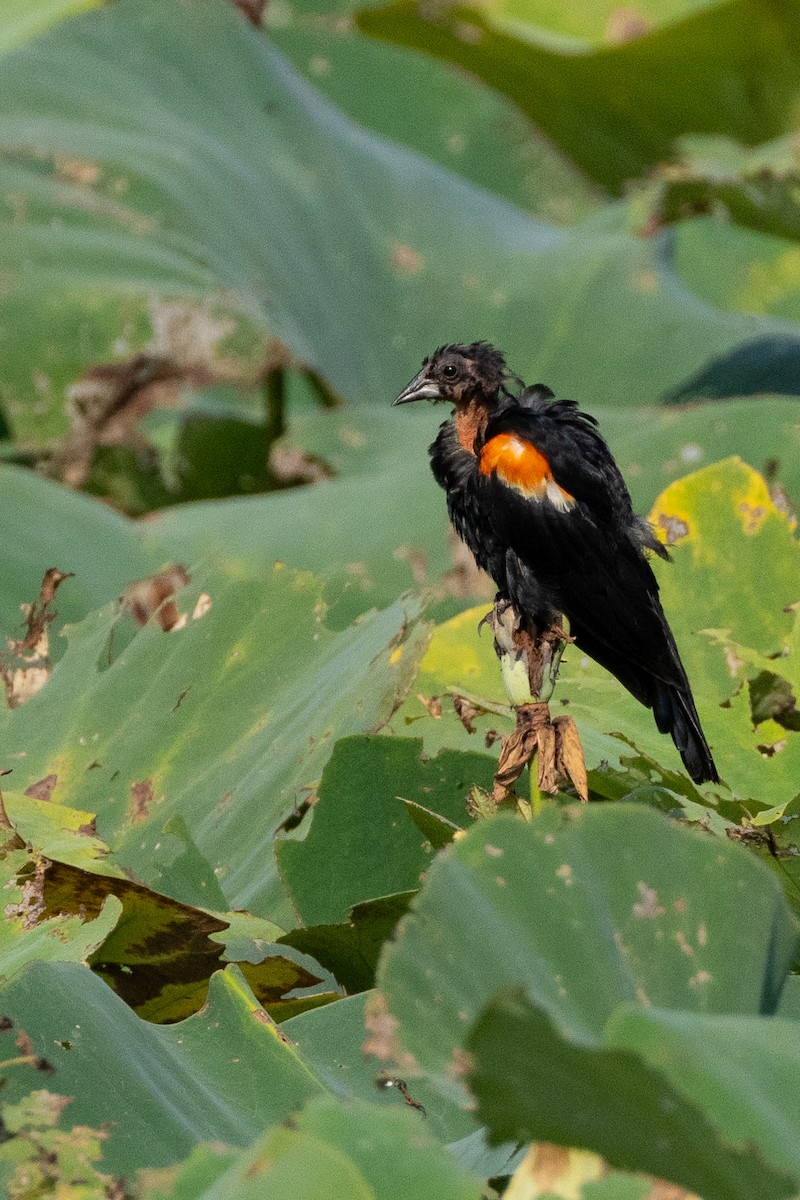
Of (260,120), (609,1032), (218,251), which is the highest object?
(260,120)

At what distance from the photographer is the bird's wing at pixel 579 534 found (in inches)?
55.7

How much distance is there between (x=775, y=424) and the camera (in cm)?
220

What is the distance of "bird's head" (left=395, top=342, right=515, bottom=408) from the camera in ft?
5.02

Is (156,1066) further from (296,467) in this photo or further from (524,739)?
(296,467)

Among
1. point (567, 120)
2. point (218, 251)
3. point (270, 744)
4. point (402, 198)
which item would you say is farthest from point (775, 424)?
point (567, 120)

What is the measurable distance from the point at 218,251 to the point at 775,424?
1273 millimetres

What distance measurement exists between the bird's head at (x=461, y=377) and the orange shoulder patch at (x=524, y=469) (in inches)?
3.6

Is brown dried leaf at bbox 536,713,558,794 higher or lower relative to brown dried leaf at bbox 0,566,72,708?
higher

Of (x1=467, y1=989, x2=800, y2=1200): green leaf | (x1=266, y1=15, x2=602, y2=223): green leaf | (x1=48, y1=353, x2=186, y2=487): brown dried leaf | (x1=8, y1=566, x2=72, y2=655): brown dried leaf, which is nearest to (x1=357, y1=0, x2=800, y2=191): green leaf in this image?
(x1=266, y1=15, x2=602, y2=223): green leaf

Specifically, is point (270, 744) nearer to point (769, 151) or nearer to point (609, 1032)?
point (609, 1032)

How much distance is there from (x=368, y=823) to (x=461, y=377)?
418 millimetres

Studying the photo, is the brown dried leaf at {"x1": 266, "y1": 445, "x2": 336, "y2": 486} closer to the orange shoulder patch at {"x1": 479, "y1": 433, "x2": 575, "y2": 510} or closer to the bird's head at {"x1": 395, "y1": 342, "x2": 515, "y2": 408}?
the bird's head at {"x1": 395, "y1": 342, "x2": 515, "y2": 408}

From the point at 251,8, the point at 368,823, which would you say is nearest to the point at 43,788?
the point at 368,823

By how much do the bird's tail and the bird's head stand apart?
32cm
